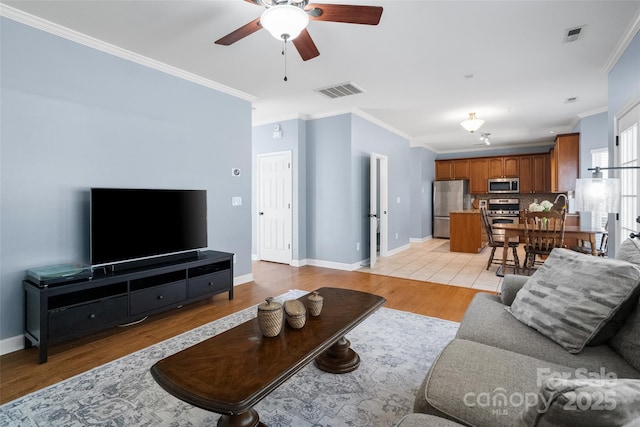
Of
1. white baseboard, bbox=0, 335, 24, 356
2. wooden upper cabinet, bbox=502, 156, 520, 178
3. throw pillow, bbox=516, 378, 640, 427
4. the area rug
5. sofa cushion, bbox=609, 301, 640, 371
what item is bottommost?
the area rug

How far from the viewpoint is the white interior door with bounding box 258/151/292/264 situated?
18.9ft

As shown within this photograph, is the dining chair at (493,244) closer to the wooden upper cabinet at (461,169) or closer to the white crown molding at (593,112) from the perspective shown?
the white crown molding at (593,112)

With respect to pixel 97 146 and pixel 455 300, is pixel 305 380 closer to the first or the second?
pixel 455 300

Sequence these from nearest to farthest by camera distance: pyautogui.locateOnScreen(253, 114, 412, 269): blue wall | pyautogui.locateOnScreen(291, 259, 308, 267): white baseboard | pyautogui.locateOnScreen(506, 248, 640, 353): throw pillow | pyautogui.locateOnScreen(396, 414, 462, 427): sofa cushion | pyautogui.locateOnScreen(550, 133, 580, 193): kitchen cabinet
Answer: pyautogui.locateOnScreen(396, 414, 462, 427): sofa cushion, pyautogui.locateOnScreen(506, 248, 640, 353): throw pillow, pyautogui.locateOnScreen(253, 114, 412, 269): blue wall, pyautogui.locateOnScreen(291, 259, 308, 267): white baseboard, pyautogui.locateOnScreen(550, 133, 580, 193): kitchen cabinet

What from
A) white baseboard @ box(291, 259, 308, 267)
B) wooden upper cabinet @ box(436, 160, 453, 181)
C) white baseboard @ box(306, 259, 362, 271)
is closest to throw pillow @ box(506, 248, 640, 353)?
white baseboard @ box(306, 259, 362, 271)

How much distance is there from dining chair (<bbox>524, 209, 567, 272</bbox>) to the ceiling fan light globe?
409 centimetres

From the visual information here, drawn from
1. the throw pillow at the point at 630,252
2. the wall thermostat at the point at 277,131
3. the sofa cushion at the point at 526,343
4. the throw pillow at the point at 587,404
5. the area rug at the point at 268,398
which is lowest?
the area rug at the point at 268,398

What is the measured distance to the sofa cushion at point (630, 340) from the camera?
1329 millimetres

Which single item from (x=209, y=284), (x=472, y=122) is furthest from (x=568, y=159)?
(x=209, y=284)

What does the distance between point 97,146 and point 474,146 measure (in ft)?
29.5

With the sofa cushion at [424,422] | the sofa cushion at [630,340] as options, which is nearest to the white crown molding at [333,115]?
the sofa cushion at [630,340]

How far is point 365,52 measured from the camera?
10.8ft

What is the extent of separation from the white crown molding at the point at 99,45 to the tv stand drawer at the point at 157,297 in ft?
7.72

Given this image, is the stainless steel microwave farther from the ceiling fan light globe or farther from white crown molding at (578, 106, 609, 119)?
the ceiling fan light globe
